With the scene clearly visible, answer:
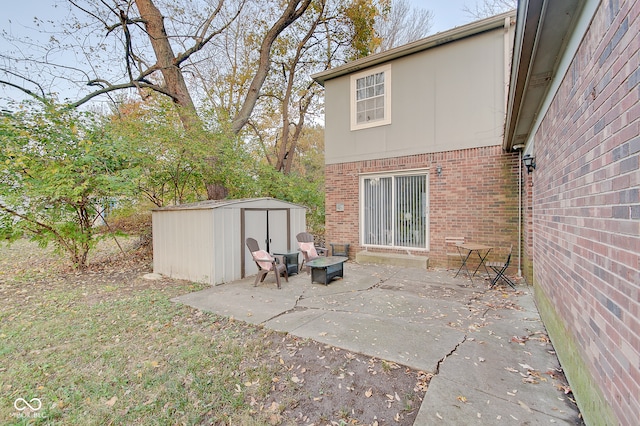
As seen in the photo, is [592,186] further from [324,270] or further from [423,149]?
[423,149]

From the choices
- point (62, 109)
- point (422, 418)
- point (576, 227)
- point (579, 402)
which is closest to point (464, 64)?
point (576, 227)

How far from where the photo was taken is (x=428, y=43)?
23.2 feet

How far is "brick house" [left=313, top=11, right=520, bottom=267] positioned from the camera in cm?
652

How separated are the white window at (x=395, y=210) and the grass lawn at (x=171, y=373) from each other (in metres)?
5.08

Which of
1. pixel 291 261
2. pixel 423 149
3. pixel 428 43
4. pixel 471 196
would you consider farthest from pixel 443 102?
pixel 291 261

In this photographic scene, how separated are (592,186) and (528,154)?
170 inches

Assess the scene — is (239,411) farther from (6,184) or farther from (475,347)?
(6,184)

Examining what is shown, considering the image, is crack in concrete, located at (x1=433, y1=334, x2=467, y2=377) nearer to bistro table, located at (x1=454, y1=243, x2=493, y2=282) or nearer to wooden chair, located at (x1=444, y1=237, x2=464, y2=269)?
bistro table, located at (x1=454, y1=243, x2=493, y2=282)

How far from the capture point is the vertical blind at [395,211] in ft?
25.0

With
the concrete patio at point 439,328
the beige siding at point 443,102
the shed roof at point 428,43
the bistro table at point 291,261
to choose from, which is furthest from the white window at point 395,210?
the shed roof at point 428,43

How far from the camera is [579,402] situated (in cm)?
216

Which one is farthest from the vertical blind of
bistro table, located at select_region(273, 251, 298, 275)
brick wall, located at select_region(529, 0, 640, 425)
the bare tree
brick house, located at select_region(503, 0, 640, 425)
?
the bare tree

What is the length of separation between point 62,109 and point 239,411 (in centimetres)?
807

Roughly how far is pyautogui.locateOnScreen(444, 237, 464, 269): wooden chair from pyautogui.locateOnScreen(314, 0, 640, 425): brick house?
0.14m
